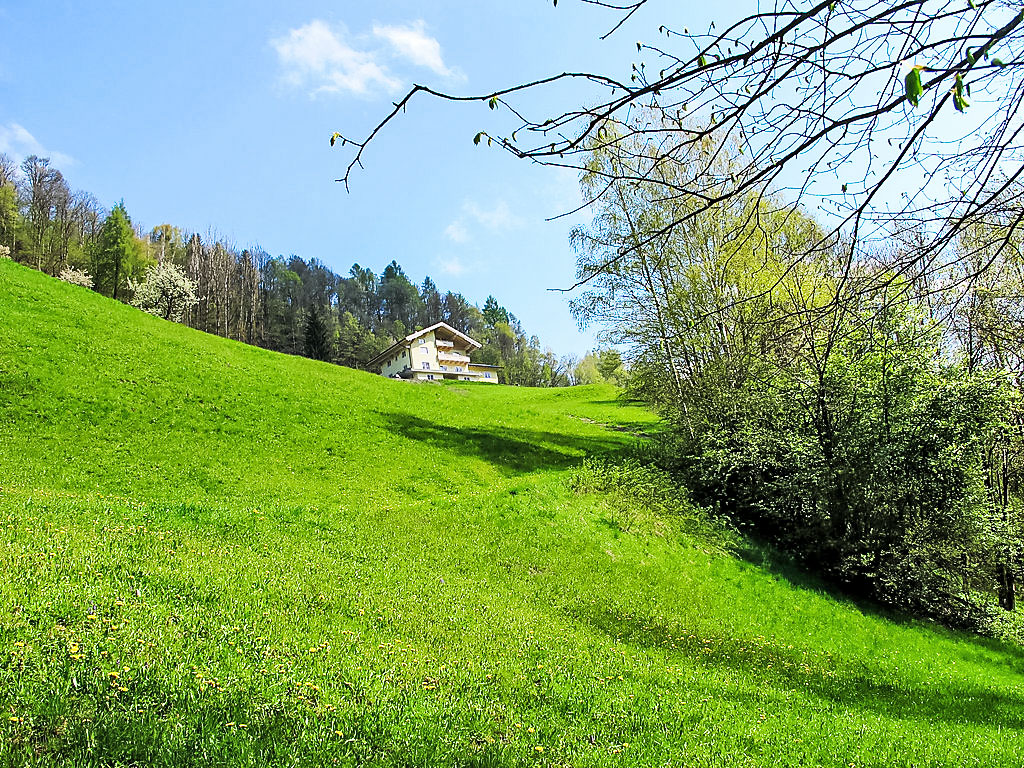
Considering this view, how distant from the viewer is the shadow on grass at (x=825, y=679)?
6.75m

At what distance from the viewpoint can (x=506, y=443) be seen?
20.1 meters

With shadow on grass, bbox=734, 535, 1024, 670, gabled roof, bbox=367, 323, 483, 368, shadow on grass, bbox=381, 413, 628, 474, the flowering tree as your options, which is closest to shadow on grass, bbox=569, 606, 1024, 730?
shadow on grass, bbox=734, 535, 1024, 670

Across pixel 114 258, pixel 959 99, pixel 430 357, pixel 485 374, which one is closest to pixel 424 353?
pixel 430 357

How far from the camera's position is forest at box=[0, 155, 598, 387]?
44.6 metres

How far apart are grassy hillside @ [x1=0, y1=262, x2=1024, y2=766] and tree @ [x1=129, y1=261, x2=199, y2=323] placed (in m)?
32.8

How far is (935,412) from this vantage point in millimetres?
11312

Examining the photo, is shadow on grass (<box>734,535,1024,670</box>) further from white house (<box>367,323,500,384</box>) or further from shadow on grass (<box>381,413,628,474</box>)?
white house (<box>367,323,500,384</box>)

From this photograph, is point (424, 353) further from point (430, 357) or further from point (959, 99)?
point (959, 99)

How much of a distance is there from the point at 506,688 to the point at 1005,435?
12.3 meters

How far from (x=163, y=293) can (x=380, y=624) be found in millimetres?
52042

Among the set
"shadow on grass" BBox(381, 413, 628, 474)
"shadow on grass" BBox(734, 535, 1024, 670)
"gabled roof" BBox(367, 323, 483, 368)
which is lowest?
"shadow on grass" BBox(734, 535, 1024, 670)

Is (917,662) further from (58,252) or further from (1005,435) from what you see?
(58,252)

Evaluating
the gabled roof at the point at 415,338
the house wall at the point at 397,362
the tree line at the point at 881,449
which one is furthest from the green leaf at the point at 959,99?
the house wall at the point at 397,362

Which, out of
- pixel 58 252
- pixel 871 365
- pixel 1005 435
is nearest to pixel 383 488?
pixel 871 365
